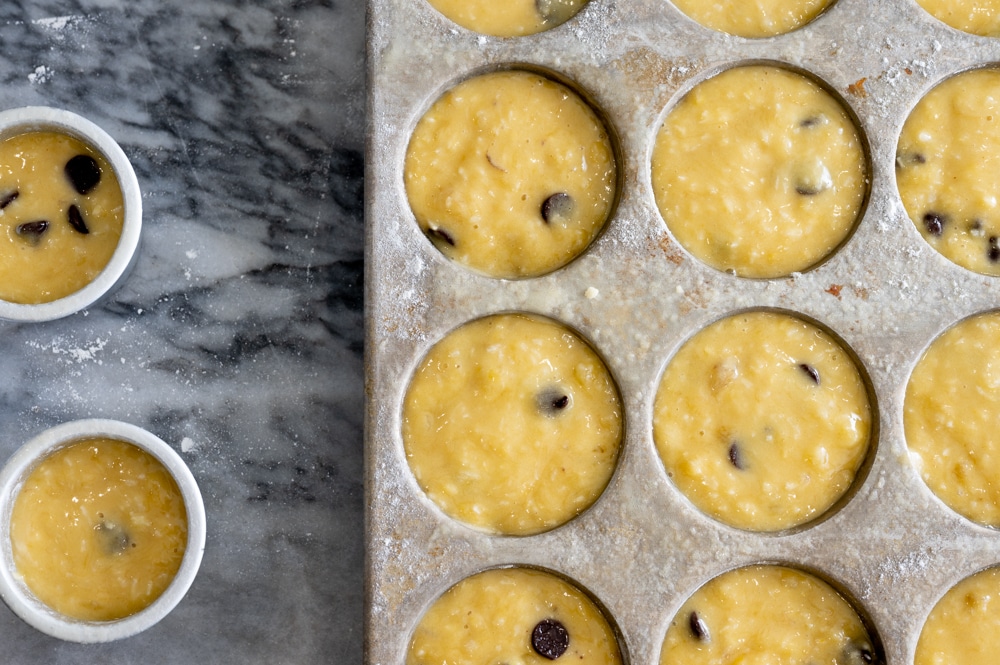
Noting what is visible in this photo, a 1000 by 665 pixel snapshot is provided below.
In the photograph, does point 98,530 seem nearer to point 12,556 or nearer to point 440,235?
point 12,556

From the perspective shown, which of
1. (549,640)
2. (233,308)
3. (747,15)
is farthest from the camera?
(233,308)

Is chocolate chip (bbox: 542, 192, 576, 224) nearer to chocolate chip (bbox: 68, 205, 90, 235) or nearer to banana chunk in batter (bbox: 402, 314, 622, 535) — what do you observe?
banana chunk in batter (bbox: 402, 314, 622, 535)

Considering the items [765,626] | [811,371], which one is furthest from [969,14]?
[765,626]

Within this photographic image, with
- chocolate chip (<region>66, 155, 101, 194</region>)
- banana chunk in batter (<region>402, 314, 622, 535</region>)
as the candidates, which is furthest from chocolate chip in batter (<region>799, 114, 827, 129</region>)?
chocolate chip (<region>66, 155, 101, 194</region>)

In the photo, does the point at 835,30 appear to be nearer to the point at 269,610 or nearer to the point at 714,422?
the point at 714,422

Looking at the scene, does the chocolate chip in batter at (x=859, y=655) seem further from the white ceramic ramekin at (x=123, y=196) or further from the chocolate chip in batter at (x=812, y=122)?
the white ceramic ramekin at (x=123, y=196)

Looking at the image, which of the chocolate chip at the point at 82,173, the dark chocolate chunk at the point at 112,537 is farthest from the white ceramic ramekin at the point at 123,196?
the dark chocolate chunk at the point at 112,537

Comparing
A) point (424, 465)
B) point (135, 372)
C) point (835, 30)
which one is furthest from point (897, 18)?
point (135, 372)
